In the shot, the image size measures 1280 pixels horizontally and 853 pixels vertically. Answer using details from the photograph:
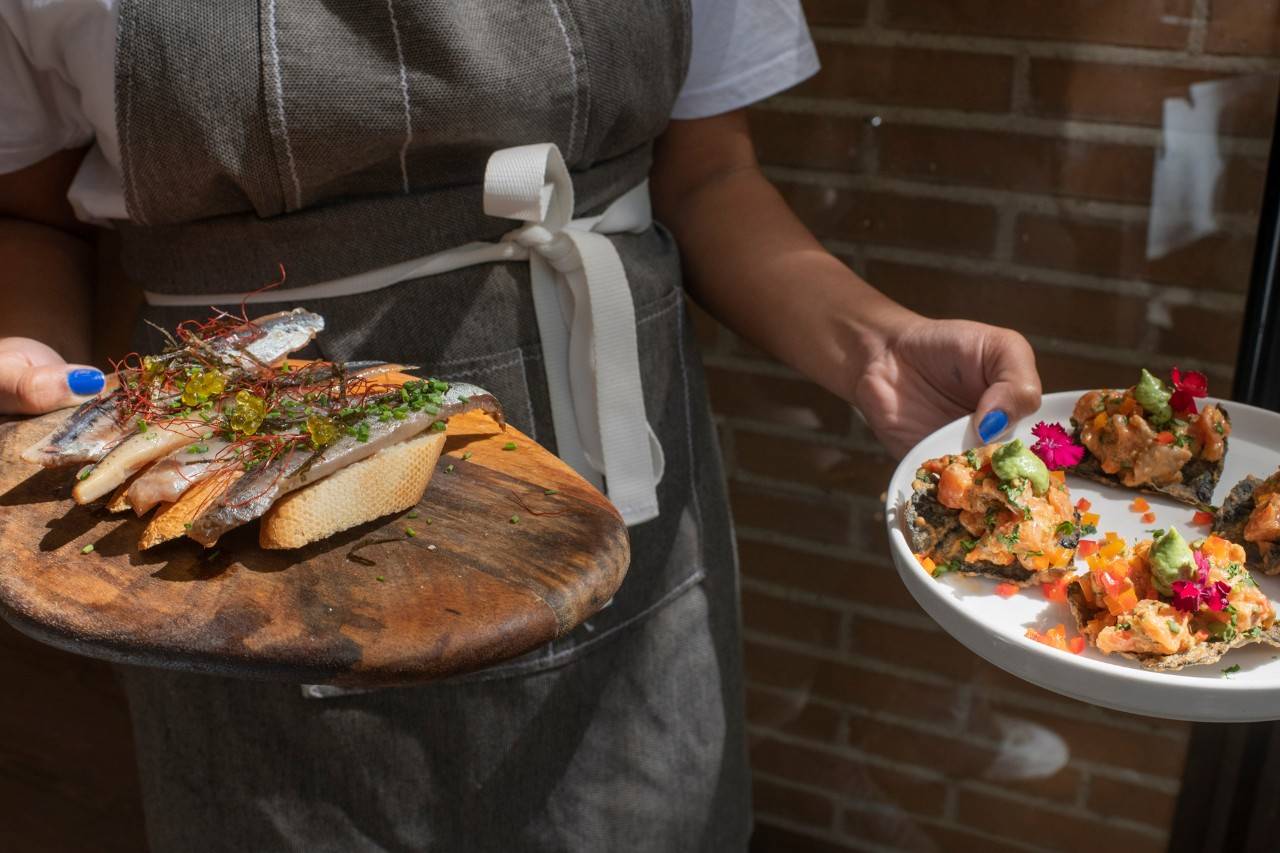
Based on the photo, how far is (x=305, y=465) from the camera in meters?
0.78

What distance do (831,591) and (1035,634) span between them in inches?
35.2

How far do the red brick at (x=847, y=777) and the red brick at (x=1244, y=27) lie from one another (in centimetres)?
112

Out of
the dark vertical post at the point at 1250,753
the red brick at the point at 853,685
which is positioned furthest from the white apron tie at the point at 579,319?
the red brick at the point at 853,685

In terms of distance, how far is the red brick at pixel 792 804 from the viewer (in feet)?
6.15

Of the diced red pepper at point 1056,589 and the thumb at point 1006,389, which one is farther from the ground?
the thumb at point 1006,389

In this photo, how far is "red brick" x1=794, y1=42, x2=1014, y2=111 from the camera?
1296mm

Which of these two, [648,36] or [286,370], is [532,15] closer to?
[648,36]

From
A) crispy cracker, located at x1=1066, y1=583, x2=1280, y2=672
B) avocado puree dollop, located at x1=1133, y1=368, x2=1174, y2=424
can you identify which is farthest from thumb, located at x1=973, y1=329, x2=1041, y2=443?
crispy cracker, located at x1=1066, y1=583, x2=1280, y2=672

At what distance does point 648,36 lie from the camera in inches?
39.8

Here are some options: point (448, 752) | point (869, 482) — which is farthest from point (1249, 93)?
point (448, 752)

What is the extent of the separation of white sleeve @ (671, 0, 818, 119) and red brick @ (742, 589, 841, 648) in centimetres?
83

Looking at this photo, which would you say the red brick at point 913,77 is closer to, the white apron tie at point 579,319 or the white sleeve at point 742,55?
the white sleeve at point 742,55

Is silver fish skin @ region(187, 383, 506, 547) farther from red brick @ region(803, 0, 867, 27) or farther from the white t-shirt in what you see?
red brick @ region(803, 0, 867, 27)

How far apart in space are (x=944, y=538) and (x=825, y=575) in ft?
2.69
